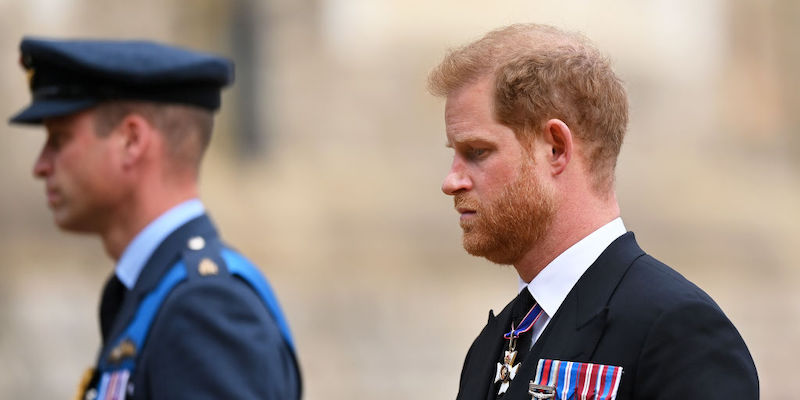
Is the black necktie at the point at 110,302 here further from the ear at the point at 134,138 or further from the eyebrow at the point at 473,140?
the eyebrow at the point at 473,140

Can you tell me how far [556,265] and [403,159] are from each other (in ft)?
29.2

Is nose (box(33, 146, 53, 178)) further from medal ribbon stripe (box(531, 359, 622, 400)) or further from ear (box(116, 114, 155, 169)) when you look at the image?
medal ribbon stripe (box(531, 359, 622, 400))

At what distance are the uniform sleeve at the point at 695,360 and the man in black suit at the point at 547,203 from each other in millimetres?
56

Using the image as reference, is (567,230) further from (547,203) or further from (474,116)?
(474,116)

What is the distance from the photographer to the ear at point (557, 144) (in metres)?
2.67

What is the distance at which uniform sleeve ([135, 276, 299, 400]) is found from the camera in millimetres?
3488

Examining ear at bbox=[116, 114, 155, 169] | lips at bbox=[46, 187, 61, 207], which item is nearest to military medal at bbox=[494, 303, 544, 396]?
ear at bbox=[116, 114, 155, 169]

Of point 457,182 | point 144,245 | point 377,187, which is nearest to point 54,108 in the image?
point 144,245

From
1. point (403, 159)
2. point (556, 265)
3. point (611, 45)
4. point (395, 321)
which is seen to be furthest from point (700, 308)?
point (611, 45)

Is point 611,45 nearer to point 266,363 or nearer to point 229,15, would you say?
point 229,15

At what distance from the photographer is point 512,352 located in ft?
8.99

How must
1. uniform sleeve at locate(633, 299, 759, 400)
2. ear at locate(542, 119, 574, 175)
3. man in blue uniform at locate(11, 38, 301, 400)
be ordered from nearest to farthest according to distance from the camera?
uniform sleeve at locate(633, 299, 759, 400) < ear at locate(542, 119, 574, 175) < man in blue uniform at locate(11, 38, 301, 400)

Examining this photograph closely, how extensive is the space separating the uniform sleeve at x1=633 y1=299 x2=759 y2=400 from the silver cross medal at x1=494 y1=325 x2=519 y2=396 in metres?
0.32

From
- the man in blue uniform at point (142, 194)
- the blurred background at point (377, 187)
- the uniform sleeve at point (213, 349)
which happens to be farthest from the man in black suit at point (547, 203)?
the blurred background at point (377, 187)
